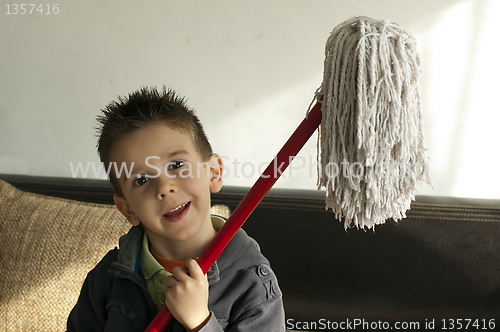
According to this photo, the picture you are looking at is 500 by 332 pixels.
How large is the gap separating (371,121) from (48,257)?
3.05 feet

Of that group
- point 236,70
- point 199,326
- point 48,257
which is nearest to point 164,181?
point 199,326

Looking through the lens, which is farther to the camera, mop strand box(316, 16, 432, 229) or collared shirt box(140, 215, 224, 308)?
collared shirt box(140, 215, 224, 308)

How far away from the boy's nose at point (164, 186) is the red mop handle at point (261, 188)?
11 cm

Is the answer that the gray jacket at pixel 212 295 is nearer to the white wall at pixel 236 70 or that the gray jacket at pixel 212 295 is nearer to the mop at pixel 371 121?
the mop at pixel 371 121

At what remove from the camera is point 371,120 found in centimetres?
39

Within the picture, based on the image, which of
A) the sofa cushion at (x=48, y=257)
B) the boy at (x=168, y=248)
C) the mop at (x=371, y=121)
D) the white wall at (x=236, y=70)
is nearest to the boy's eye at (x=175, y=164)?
the boy at (x=168, y=248)

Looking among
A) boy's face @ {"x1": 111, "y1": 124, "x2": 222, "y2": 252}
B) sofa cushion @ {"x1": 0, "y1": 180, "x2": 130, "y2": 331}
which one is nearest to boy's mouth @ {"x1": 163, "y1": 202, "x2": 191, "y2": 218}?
boy's face @ {"x1": 111, "y1": 124, "x2": 222, "y2": 252}

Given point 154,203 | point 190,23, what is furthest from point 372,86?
point 190,23

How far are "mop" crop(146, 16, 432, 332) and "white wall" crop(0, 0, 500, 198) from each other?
824 millimetres

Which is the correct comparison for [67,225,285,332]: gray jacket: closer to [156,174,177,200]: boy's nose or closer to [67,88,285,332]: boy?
[67,88,285,332]: boy

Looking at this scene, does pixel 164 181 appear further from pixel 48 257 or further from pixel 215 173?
pixel 48 257

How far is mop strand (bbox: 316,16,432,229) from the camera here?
39 cm

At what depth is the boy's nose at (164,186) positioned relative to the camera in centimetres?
57

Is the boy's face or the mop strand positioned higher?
the mop strand
